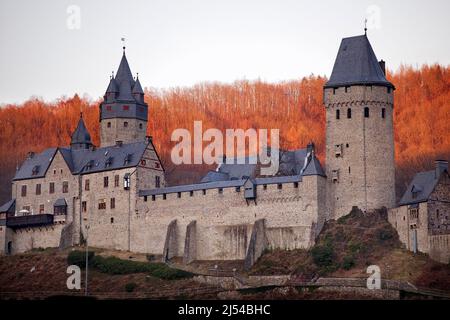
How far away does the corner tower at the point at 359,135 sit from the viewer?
103 metres

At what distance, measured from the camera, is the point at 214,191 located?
4203 inches

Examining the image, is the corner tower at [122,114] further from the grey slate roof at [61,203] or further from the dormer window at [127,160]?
the grey slate roof at [61,203]

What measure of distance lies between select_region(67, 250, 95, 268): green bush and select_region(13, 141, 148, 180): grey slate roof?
8559mm

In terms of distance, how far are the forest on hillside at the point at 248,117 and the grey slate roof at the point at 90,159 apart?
2822cm

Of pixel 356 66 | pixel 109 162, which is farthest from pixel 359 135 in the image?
pixel 109 162

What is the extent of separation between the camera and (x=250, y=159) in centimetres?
11988

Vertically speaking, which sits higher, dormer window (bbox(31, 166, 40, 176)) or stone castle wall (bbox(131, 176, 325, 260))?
dormer window (bbox(31, 166, 40, 176))

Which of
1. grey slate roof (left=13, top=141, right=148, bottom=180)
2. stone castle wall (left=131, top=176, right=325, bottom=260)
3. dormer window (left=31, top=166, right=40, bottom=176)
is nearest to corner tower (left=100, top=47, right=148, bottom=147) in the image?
grey slate roof (left=13, top=141, right=148, bottom=180)

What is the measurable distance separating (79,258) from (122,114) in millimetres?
17631

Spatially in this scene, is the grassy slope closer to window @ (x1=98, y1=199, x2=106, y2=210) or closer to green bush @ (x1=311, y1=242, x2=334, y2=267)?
green bush @ (x1=311, y1=242, x2=334, y2=267)

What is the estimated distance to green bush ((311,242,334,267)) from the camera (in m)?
97.8

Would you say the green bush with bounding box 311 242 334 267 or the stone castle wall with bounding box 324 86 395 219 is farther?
the stone castle wall with bounding box 324 86 395 219

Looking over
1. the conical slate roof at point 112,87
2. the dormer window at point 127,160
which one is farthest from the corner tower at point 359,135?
the conical slate roof at point 112,87
